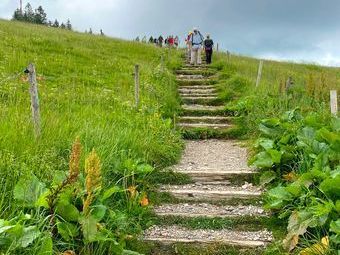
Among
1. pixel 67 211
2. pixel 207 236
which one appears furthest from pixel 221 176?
pixel 67 211

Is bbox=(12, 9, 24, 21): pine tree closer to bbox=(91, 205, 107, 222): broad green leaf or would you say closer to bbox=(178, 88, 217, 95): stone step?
bbox=(178, 88, 217, 95): stone step

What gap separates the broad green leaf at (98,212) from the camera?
183 inches

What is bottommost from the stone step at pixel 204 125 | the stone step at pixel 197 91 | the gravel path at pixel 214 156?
the gravel path at pixel 214 156

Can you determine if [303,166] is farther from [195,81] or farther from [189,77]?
[189,77]

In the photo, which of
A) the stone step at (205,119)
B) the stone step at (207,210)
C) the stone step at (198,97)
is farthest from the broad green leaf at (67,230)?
the stone step at (198,97)

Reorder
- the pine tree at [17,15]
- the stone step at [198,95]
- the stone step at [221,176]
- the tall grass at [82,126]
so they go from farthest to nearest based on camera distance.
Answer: the pine tree at [17,15], the stone step at [198,95], the stone step at [221,176], the tall grass at [82,126]

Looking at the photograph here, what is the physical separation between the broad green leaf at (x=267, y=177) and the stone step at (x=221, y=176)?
50 centimetres

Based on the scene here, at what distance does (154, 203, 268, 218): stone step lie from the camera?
20.1ft

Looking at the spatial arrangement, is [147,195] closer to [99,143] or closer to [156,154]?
[99,143]

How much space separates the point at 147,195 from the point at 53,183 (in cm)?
197

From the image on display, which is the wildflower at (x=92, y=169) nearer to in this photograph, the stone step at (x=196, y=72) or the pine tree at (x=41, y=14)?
the stone step at (x=196, y=72)

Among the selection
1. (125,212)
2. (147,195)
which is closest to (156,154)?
(147,195)

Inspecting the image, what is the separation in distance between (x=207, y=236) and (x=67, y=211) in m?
1.77

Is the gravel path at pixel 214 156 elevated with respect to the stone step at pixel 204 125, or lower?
lower
